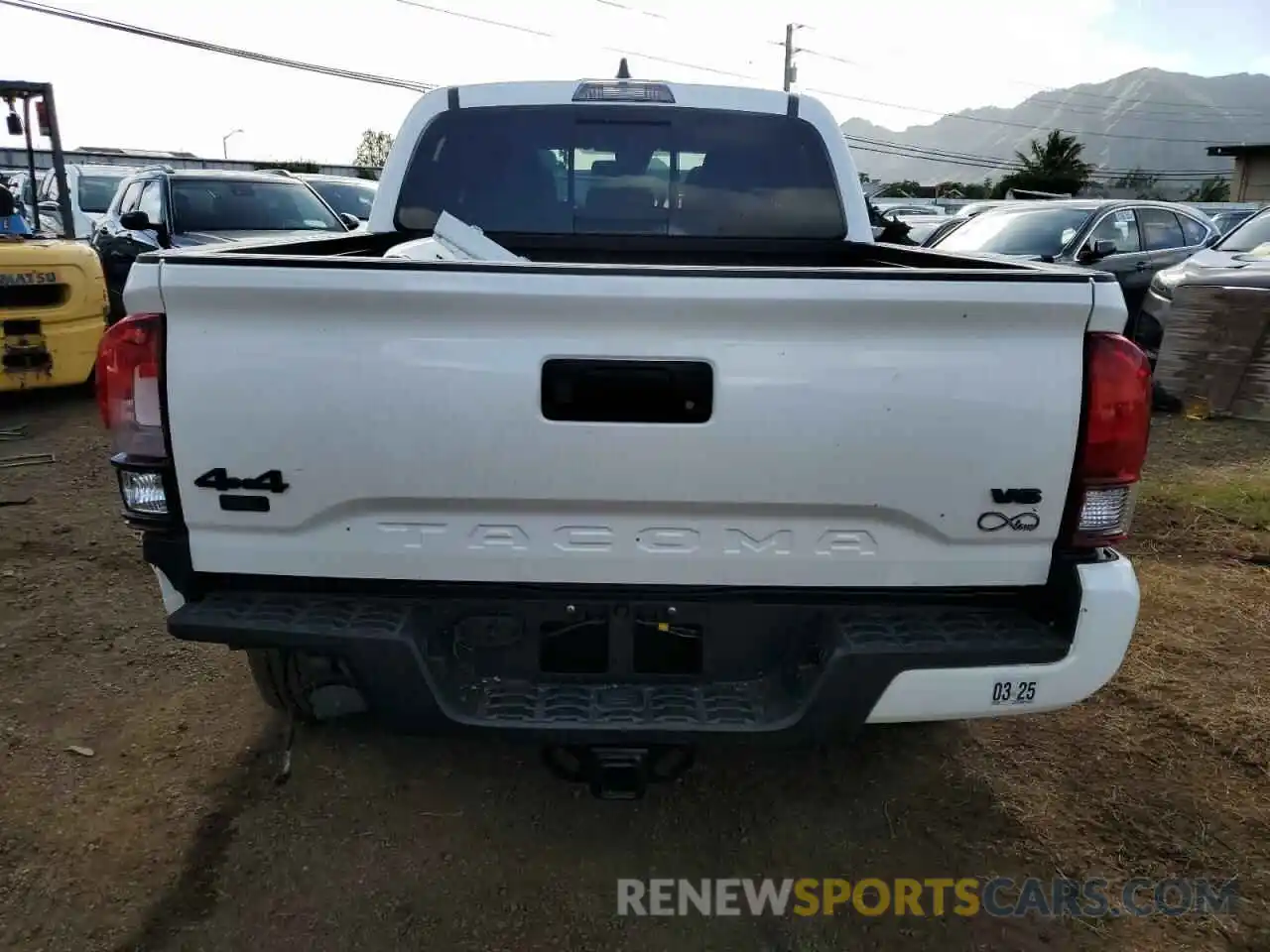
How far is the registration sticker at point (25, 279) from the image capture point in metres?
6.93

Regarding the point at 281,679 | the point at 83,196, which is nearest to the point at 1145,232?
the point at 281,679

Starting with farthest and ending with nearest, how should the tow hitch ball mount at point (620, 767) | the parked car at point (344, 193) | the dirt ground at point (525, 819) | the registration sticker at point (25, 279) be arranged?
the parked car at point (344, 193) → the registration sticker at point (25, 279) → the dirt ground at point (525, 819) → the tow hitch ball mount at point (620, 767)

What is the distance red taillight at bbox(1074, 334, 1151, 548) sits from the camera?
2008 mm

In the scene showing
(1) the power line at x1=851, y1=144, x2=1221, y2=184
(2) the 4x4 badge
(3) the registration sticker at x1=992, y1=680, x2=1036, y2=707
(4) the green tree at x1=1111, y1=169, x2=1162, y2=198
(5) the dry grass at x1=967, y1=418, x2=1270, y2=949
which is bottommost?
(5) the dry grass at x1=967, y1=418, x2=1270, y2=949

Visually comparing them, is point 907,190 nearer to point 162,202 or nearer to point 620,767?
point 162,202

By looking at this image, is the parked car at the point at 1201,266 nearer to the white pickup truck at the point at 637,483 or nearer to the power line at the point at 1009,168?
the white pickup truck at the point at 637,483

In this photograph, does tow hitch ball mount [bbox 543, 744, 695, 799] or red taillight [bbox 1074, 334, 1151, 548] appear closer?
red taillight [bbox 1074, 334, 1151, 548]

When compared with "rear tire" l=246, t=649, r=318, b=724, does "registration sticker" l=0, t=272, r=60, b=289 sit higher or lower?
higher

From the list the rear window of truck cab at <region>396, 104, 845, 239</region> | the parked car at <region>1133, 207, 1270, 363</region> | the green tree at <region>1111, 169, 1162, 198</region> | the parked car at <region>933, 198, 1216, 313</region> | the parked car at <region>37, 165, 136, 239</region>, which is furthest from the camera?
the green tree at <region>1111, 169, 1162, 198</region>

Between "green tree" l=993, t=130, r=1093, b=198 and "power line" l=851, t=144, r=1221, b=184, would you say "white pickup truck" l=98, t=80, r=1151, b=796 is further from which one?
"power line" l=851, t=144, r=1221, b=184

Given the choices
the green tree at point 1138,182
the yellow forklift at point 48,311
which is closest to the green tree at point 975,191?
the green tree at point 1138,182

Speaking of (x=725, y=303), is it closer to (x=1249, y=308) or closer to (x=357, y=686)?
(x=357, y=686)

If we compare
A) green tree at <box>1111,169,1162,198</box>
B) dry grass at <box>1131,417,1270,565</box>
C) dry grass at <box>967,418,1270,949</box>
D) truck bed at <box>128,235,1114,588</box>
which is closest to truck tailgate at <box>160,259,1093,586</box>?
truck bed at <box>128,235,1114,588</box>

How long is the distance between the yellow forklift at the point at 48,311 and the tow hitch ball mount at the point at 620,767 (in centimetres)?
651
